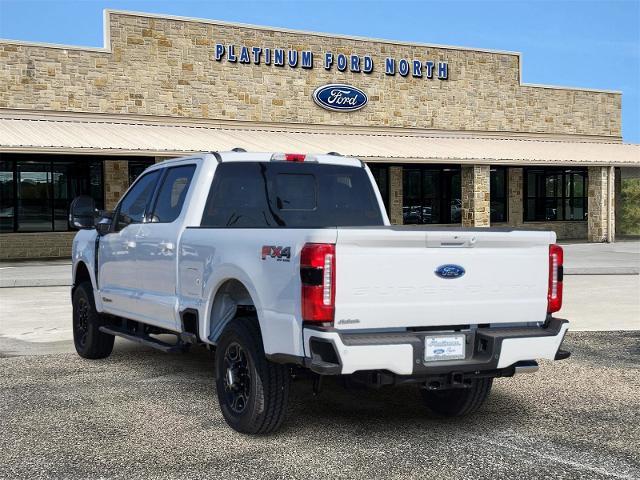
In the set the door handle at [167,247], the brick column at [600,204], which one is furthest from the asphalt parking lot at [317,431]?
the brick column at [600,204]

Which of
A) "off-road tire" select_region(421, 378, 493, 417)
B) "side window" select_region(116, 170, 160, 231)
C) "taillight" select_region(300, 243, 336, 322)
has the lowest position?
"off-road tire" select_region(421, 378, 493, 417)

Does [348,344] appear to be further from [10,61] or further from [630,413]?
[10,61]

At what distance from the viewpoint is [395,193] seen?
33.1 meters

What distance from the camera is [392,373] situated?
559 cm

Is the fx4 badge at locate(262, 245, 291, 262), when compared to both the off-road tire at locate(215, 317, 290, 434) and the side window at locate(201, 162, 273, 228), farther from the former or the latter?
the side window at locate(201, 162, 273, 228)

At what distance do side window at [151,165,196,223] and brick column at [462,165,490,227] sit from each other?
904 inches

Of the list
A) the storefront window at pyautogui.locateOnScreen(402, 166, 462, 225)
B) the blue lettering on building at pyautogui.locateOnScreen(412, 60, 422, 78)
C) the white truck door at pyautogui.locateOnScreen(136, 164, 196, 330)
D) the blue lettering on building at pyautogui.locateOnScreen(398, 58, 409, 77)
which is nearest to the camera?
the white truck door at pyautogui.locateOnScreen(136, 164, 196, 330)

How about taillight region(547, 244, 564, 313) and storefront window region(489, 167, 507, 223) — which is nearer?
taillight region(547, 244, 564, 313)

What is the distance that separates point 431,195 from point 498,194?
3.43 m

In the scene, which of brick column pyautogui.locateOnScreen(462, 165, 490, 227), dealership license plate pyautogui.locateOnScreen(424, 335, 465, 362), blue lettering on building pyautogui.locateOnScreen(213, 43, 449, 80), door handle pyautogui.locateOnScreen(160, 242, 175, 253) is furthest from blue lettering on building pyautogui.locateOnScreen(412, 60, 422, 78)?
dealership license plate pyautogui.locateOnScreen(424, 335, 465, 362)

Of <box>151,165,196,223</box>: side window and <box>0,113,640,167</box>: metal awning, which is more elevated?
<box>0,113,640,167</box>: metal awning

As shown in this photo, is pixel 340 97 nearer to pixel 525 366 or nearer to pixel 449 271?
pixel 525 366

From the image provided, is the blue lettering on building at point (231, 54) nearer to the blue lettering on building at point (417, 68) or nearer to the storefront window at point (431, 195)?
the blue lettering on building at point (417, 68)

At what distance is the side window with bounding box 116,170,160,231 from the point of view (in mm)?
8344
